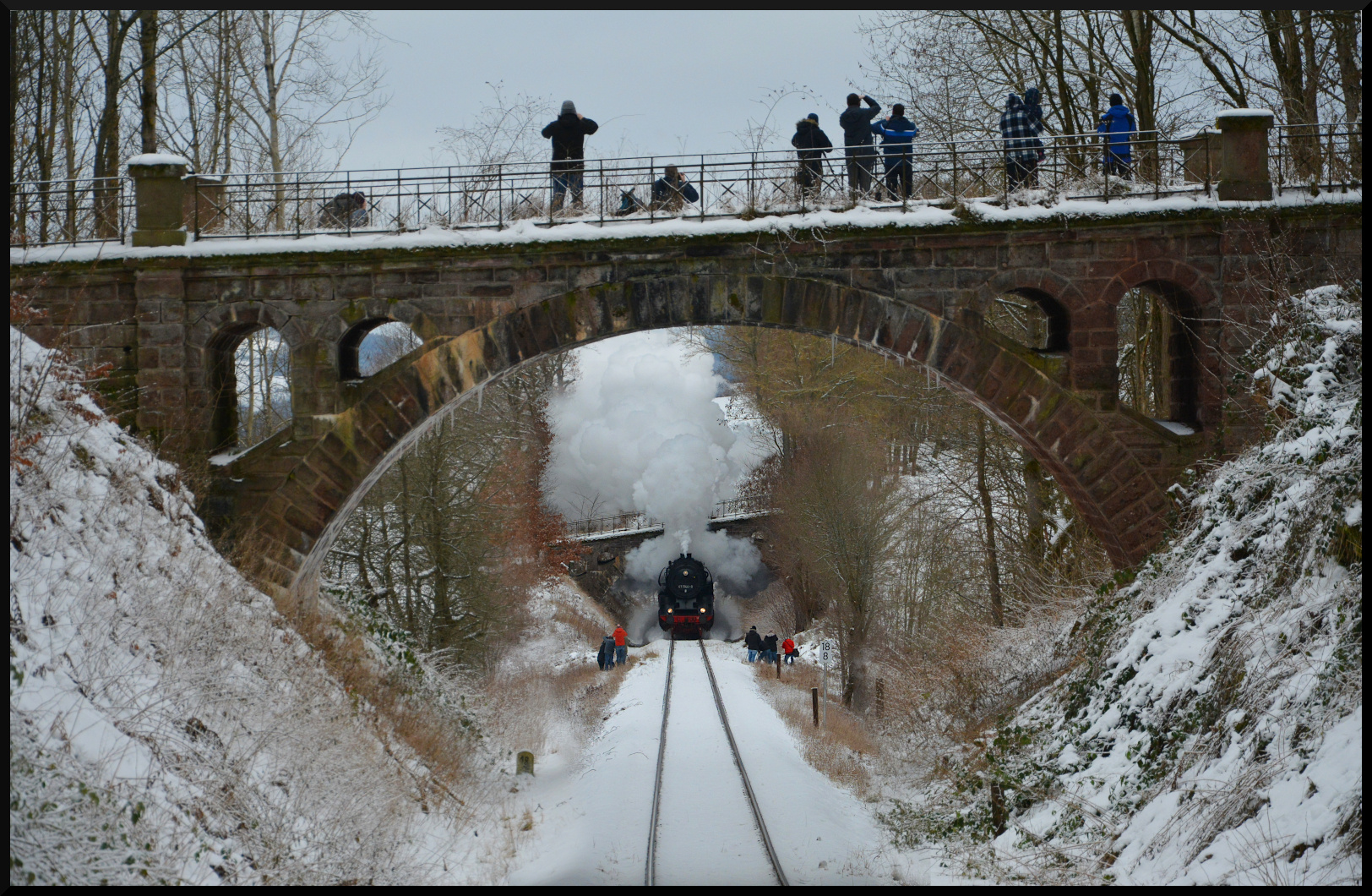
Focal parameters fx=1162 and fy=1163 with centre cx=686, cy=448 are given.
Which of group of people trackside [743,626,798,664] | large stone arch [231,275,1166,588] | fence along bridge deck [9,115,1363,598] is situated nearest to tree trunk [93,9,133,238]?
fence along bridge deck [9,115,1363,598]

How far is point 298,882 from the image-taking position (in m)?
6.95

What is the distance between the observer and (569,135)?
516 inches

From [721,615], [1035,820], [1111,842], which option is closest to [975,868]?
[1035,820]

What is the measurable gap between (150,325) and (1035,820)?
10285 millimetres

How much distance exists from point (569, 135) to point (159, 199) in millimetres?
4557

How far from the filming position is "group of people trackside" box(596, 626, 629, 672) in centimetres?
2491

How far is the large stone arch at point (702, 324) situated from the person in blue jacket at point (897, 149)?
1283 millimetres

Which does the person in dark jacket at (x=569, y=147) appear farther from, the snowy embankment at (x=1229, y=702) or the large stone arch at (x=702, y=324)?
the snowy embankment at (x=1229, y=702)

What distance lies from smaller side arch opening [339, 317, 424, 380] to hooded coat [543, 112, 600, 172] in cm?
258

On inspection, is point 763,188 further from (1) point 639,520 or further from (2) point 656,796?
(1) point 639,520

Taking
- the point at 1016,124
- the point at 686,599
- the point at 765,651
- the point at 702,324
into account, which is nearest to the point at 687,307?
the point at 702,324

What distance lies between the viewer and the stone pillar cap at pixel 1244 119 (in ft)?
39.2

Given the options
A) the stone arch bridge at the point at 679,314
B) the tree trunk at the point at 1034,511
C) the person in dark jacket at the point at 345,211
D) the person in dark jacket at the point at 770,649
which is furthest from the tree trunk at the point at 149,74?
the person in dark jacket at the point at 770,649

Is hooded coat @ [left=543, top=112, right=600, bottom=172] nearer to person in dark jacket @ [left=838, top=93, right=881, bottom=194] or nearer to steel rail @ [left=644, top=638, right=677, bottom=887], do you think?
person in dark jacket @ [left=838, top=93, right=881, bottom=194]
